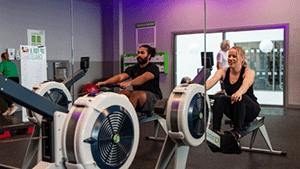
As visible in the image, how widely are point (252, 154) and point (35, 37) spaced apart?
2.02 m

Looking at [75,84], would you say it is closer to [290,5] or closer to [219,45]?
[219,45]

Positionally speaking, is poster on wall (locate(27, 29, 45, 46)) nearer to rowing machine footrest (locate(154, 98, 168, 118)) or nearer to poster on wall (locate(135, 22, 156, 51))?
poster on wall (locate(135, 22, 156, 51))

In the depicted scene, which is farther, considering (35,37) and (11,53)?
(35,37)

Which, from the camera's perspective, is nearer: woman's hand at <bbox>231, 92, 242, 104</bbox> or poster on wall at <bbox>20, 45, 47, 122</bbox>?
poster on wall at <bbox>20, 45, 47, 122</bbox>

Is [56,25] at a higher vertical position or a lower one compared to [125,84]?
higher

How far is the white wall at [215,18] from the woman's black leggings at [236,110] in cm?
40

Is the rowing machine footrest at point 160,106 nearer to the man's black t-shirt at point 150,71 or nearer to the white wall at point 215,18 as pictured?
the man's black t-shirt at point 150,71

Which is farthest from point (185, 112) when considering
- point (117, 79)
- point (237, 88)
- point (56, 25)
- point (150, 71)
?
point (56, 25)

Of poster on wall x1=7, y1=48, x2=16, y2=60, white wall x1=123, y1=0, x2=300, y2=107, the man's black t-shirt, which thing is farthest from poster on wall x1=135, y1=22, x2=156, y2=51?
poster on wall x1=7, y1=48, x2=16, y2=60

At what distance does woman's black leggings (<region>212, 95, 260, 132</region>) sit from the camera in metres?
1.92

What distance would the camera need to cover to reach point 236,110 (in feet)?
7.30

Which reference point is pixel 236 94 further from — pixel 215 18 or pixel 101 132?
pixel 101 132

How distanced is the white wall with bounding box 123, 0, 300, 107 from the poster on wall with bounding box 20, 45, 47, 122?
623mm

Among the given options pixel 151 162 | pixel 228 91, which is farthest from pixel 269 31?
pixel 151 162
